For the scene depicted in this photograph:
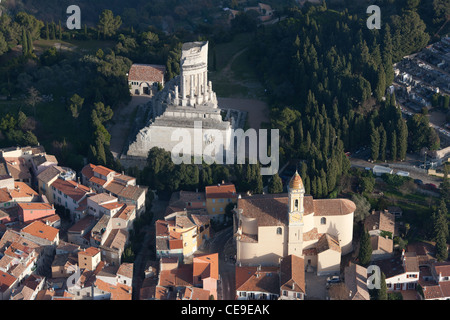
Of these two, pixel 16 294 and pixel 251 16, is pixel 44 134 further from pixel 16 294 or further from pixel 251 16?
pixel 251 16

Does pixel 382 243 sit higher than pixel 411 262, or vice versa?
pixel 382 243

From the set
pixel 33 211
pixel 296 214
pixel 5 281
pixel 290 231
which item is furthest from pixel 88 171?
pixel 296 214

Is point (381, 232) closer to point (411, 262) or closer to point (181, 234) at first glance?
point (411, 262)

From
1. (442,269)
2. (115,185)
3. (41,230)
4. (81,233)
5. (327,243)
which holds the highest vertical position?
(115,185)

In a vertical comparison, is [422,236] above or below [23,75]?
below

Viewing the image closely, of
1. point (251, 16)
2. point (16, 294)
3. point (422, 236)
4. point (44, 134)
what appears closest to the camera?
point (16, 294)

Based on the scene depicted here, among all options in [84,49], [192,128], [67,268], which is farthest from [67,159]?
[84,49]
